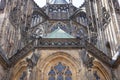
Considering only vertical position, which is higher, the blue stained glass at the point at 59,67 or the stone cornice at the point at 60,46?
the stone cornice at the point at 60,46

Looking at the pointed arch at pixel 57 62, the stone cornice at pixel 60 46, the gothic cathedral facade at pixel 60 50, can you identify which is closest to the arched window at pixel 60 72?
the gothic cathedral facade at pixel 60 50

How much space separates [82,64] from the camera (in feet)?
36.9

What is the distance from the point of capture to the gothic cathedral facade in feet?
36.8

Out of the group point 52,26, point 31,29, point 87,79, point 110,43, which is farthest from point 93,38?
point 87,79

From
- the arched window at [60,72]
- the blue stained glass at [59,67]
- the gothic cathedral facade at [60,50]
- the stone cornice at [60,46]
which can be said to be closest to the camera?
the arched window at [60,72]

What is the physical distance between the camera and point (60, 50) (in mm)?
11898

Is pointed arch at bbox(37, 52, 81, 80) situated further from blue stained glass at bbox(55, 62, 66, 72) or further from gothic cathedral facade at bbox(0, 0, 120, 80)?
blue stained glass at bbox(55, 62, 66, 72)

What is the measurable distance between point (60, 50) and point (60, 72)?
1410mm

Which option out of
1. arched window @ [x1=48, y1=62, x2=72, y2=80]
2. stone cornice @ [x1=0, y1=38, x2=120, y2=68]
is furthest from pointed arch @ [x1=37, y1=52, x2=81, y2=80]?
stone cornice @ [x1=0, y1=38, x2=120, y2=68]

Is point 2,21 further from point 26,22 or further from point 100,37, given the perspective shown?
point 100,37

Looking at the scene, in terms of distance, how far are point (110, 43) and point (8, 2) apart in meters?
9.04

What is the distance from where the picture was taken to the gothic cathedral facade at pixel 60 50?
11203 mm

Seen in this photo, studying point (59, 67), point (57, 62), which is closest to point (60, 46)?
point (57, 62)

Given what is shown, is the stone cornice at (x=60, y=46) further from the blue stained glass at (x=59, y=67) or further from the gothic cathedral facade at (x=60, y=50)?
the blue stained glass at (x=59, y=67)
